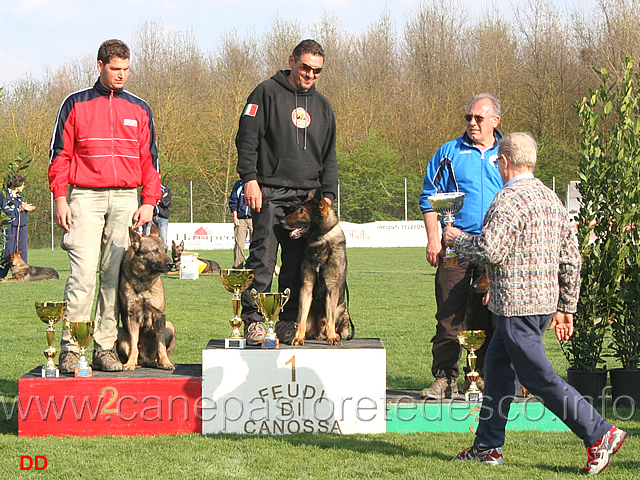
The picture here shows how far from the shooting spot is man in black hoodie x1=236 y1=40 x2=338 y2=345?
193 inches

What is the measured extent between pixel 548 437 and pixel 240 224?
8737 mm

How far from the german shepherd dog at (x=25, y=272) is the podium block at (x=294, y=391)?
1097cm

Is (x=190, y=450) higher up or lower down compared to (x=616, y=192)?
lower down

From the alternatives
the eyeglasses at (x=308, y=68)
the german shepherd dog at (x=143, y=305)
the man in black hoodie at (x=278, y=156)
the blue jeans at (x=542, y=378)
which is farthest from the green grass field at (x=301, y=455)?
the eyeglasses at (x=308, y=68)

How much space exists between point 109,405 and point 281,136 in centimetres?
195

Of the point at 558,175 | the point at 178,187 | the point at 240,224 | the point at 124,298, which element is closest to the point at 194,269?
the point at 240,224

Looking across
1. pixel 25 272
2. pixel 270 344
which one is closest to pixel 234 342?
pixel 270 344

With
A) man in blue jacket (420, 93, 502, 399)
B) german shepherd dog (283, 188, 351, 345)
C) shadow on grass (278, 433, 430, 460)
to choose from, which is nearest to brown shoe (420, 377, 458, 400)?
man in blue jacket (420, 93, 502, 399)

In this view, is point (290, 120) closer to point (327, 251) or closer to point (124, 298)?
point (327, 251)

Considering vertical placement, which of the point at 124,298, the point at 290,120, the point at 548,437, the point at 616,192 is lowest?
the point at 548,437

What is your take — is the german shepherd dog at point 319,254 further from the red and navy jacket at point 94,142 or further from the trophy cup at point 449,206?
the red and navy jacket at point 94,142

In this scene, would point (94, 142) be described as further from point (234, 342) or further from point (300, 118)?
point (234, 342)

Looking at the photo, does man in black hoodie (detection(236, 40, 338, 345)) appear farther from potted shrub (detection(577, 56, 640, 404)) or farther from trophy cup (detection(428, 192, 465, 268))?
potted shrub (detection(577, 56, 640, 404))

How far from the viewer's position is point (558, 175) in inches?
1308
